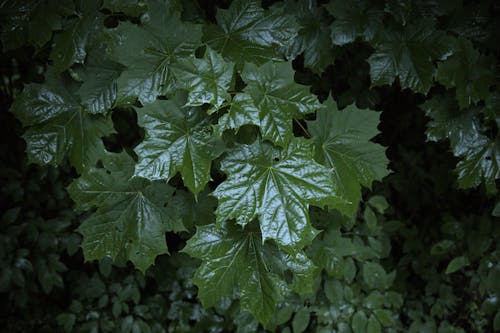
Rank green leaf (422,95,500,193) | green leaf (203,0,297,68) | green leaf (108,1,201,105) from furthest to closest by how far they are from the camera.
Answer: green leaf (422,95,500,193) < green leaf (203,0,297,68) < green leaf (108,1,201,105)

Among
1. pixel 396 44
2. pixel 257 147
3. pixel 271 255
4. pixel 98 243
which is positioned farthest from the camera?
pixel 396 44

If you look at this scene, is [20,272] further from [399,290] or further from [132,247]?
[399,290]

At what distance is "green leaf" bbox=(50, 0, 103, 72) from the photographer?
174cm

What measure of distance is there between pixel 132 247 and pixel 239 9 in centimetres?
103

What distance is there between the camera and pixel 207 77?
1.47 m

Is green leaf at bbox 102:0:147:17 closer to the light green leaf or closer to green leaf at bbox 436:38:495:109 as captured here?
the light green leaf

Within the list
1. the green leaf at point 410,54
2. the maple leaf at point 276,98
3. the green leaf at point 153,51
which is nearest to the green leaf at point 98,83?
the green leaf at point 153,51

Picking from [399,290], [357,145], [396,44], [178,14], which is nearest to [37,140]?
[178,14]

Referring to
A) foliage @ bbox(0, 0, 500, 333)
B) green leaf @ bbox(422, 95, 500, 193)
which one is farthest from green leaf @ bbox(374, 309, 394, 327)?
green leaf @ bbox(422, 95, 500, 193)

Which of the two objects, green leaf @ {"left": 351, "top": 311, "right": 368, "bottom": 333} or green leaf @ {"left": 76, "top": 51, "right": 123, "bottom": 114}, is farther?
green leaf @ {"left": 351, "top": 311, "right": 368, "bottom": 333}

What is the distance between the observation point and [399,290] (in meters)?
2.95

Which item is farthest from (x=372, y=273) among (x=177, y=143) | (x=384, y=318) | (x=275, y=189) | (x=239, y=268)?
(x=177, y=143)

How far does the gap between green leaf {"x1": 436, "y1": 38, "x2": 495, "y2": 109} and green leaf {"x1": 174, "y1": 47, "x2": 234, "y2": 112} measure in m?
1.03

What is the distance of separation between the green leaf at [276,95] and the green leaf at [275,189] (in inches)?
3.4
